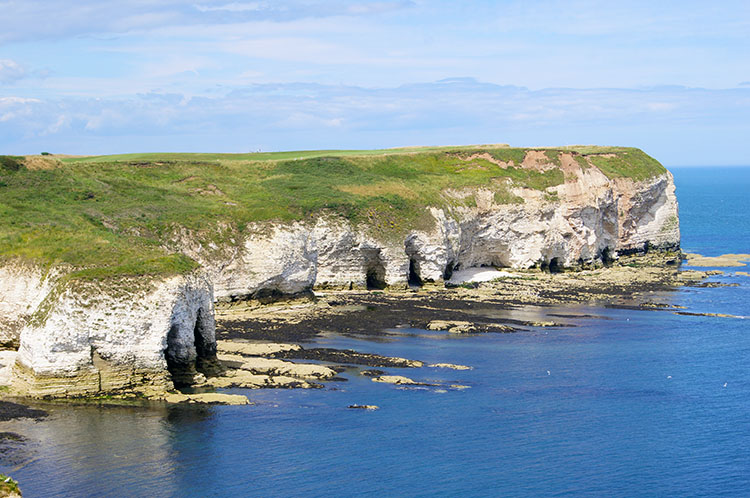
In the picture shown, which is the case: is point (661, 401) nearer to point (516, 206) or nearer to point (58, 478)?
point (58, 478)

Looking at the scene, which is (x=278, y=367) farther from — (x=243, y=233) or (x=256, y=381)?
(x=243, y=233)

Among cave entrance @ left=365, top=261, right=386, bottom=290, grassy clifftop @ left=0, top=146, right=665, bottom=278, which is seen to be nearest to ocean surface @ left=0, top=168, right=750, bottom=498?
grassy clifftop @ left=0, top=146, right=665, bottom=278

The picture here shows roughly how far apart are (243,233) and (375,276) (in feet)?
47.9

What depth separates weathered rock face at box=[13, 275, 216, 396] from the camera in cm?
4069

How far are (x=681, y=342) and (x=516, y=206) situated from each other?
32179 mm

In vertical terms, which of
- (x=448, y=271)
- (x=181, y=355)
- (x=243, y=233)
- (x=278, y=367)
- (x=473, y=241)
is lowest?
(x=278, y=367)

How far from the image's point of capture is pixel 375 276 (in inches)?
3100

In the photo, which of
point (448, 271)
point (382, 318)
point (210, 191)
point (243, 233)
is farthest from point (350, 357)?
point (448, 271)

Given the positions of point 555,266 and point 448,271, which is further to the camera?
point 555,266

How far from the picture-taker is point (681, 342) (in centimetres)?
5950

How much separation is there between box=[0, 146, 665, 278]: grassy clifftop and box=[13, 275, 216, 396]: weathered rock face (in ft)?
6.20

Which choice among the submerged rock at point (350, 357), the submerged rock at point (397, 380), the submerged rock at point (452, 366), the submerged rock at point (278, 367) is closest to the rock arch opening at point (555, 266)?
the submerged rock at point (452, 366)

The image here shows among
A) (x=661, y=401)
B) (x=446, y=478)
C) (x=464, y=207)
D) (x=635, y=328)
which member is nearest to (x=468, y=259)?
(x=464, y=207)

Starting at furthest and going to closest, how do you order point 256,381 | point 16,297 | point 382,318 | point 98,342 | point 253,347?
point 382,318 → point 253,347 → point 16,297 → point 256,381 → point 98,342
